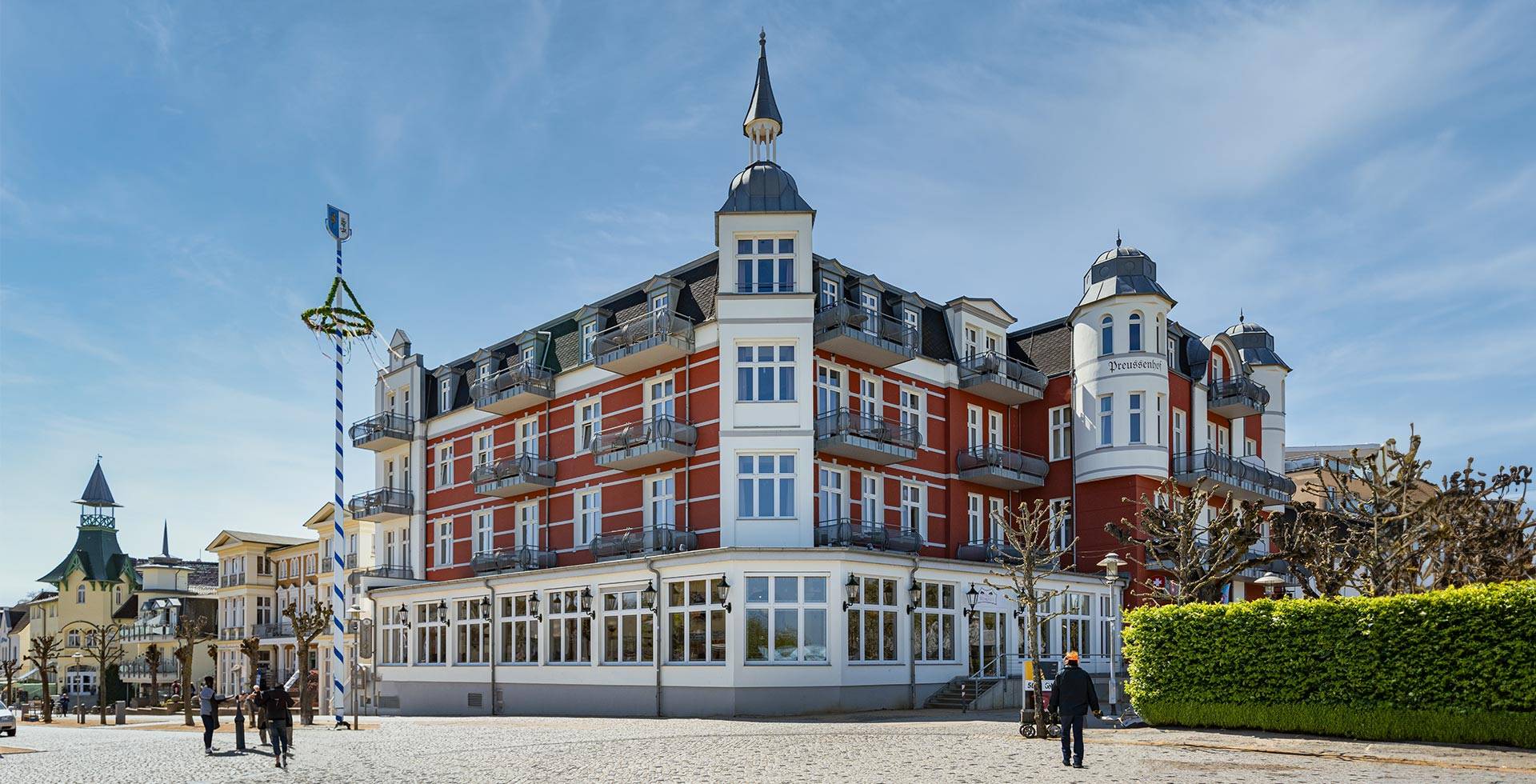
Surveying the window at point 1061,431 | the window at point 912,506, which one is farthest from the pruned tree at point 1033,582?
the window at point 912,506

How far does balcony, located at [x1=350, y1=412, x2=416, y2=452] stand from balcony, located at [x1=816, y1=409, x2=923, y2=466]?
59.2 ft

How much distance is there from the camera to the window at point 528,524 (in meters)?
37.3

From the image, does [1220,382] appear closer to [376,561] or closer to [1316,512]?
[1316,512]

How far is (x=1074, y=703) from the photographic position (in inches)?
619

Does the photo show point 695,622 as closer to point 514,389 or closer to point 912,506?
point 912,506

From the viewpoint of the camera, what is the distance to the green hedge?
16.4m

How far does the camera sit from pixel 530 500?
1485 inches

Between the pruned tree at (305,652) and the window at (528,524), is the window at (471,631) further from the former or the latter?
the pruned tree at (305,652)

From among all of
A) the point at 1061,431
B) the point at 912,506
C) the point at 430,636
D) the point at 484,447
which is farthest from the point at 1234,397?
the point at 430,636

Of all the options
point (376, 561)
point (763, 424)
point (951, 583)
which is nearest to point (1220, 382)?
point (951, 583)

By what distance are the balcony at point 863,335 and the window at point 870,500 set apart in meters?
2.98

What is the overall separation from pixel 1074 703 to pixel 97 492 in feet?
299

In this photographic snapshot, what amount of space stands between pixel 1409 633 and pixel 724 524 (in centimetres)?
1557

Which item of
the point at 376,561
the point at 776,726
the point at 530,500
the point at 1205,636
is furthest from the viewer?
the point at 376,561
